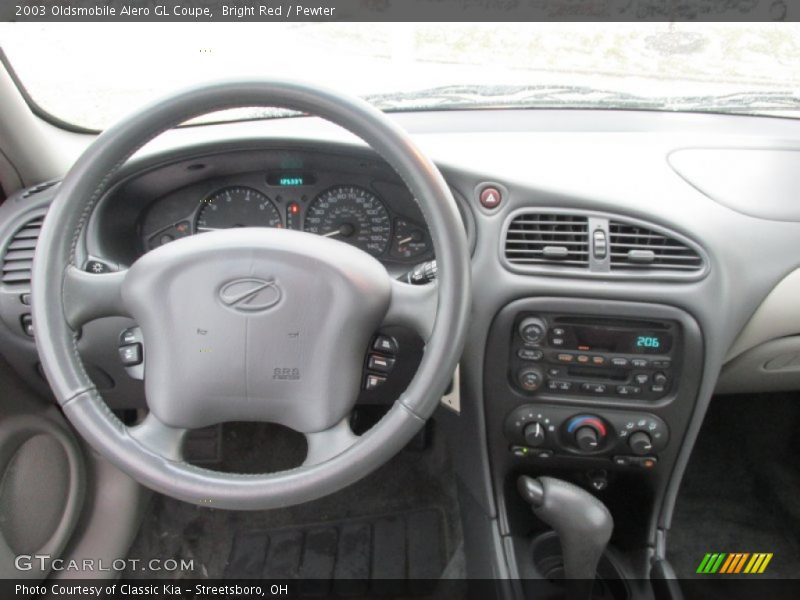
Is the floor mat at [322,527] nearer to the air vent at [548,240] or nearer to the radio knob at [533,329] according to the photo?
the radio knob at [533,329]

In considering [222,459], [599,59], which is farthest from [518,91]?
[222,459]

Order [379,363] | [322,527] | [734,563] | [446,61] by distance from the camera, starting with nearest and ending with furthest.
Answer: [379,363]
[446,61]
[734,563]
[322,527]

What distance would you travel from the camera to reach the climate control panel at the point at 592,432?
1.50m

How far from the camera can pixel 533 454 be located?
5.24ft

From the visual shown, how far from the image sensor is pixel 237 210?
1.55 meters

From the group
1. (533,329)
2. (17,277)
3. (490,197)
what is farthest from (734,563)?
(17,277)

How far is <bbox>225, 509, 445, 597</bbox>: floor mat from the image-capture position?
6.31 feet

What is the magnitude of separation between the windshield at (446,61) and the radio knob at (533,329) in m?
0.56

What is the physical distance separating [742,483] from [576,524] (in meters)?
1.04

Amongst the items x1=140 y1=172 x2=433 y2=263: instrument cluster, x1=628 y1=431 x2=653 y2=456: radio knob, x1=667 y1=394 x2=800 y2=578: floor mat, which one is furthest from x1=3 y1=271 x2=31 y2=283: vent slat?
x1=667 y1=394 x2=800 y2=578: floor mat

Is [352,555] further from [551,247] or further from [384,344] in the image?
[551,247]

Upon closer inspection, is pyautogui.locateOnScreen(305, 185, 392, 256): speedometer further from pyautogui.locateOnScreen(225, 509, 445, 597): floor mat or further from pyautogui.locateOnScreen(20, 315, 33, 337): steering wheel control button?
pyautogui.locateOnScreen(225, 509, 445, 597): floor mat

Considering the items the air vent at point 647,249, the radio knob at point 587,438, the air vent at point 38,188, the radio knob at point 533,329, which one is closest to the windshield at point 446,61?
the air vent at point 38,188

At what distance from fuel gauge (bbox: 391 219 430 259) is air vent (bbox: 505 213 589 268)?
0.21 metres
